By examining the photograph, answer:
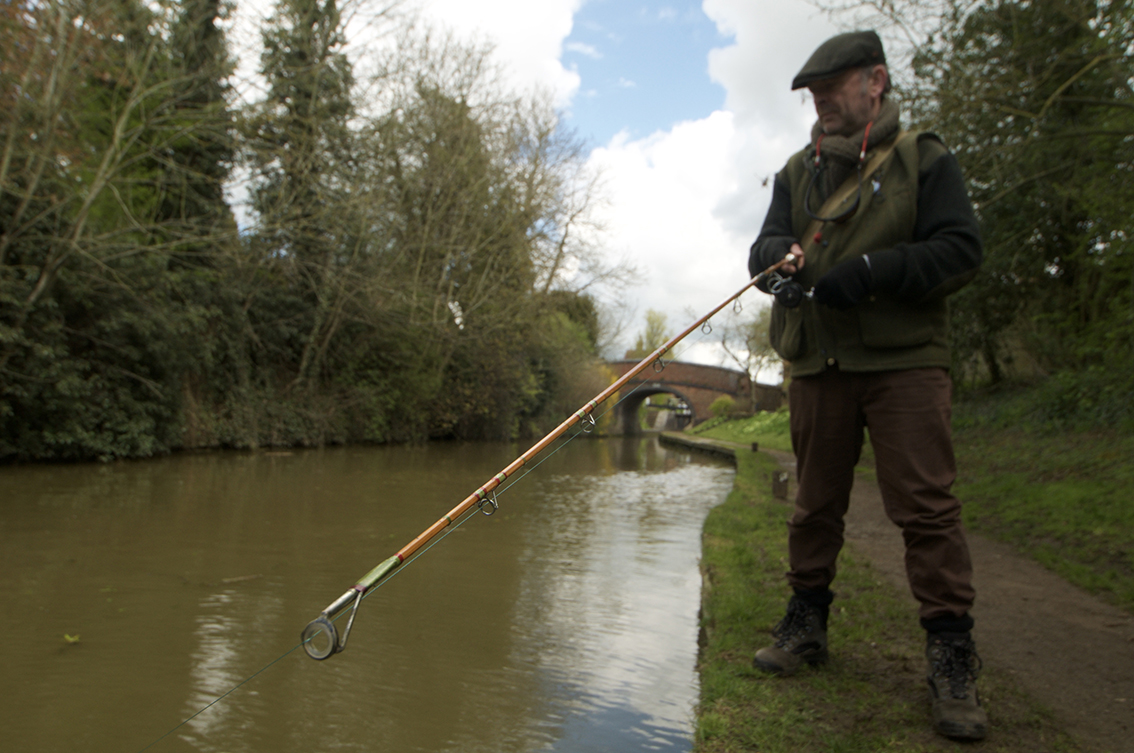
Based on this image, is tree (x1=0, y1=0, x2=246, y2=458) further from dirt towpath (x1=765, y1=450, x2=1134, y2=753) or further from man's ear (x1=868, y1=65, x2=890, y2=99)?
dirt towpath (x1=765, y1=450, x2=1134, y2=753)

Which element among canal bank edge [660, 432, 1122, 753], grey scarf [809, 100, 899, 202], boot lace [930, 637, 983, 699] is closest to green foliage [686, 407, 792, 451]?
canal bank edge [660, 432, 1122, 753]

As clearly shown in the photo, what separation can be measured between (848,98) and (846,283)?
2.43 ft

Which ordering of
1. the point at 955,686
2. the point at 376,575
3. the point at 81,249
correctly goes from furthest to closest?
the point at 81,249 < the point at 955,686 < the point at 376,575

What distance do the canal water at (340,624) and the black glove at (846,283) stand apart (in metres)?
1.62

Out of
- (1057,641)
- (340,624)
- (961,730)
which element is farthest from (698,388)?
(961,730)

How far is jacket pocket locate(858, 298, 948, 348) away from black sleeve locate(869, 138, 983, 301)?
0.05 meters

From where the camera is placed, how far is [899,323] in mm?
3002

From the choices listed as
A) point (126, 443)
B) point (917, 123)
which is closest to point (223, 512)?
point (126, 443)

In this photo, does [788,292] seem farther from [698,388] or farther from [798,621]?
[698,388]

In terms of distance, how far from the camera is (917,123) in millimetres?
10359

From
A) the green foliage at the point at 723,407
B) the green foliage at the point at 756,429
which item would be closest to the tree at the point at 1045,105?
the green foliage at the point at 756,429

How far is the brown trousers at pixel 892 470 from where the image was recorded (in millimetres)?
2805

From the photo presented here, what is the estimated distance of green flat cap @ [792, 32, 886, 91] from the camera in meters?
3.04

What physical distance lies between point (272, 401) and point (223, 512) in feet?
36.6
